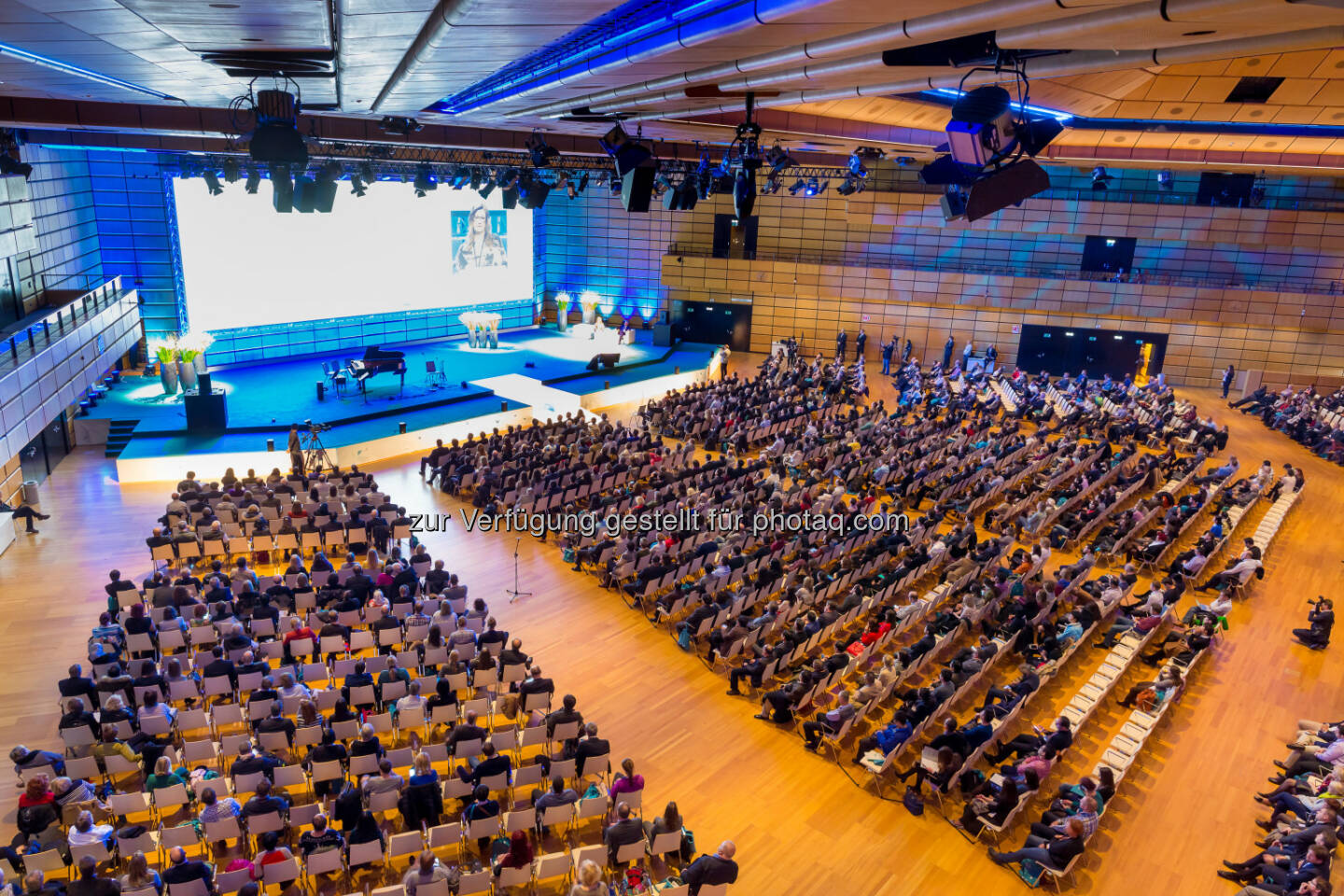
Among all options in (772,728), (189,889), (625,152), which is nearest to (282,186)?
(625,152)

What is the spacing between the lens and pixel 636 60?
7.00 meters

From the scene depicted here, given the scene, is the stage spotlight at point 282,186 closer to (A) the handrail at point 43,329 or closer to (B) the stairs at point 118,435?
(A) the handrail at point 43,329

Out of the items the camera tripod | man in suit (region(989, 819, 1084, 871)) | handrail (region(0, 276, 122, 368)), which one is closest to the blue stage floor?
the camera tripod

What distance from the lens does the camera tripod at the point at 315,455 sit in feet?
55.9

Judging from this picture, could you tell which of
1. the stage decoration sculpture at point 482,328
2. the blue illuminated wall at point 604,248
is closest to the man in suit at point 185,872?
the stage decoration sculpture at point 482,328

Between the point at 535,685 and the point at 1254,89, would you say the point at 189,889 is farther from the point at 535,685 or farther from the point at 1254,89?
the point at 1254,89

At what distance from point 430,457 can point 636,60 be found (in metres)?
12.0

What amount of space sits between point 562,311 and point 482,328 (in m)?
3.80

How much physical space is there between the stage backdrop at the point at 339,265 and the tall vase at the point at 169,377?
6.98 ft

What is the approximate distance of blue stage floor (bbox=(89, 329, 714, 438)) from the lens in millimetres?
19094

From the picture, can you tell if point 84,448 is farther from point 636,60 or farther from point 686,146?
point 636,60

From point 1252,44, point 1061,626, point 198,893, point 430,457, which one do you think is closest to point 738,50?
point 1252,44

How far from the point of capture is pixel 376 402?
21.0 metres

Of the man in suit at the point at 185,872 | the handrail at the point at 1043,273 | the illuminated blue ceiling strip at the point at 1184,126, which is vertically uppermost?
the illuminated blue ceiling strip at the point at 1184,126
